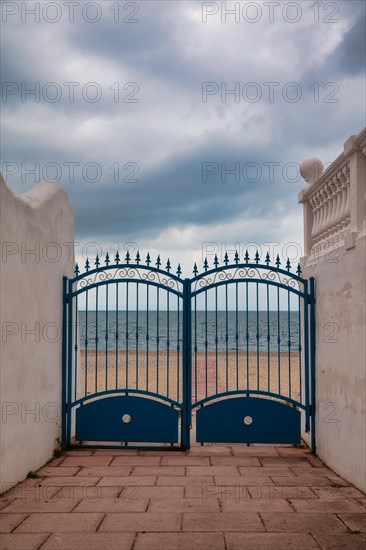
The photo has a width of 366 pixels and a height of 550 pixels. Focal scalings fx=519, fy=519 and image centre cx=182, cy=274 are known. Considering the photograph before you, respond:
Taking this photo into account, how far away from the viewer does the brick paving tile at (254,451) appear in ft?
21.2

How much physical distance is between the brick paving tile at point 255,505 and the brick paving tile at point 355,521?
0.42m

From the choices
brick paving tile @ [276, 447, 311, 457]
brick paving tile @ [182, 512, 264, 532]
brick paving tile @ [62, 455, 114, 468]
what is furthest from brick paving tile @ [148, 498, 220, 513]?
brick paving tile @ [276, 447, 311, 457]

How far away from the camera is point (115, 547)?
3.42 meters

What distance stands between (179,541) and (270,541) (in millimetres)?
621

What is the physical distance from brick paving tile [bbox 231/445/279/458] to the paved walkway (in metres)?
0.21

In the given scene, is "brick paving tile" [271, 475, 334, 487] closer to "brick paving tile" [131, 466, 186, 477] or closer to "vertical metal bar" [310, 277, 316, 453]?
"brick paving tile" [131, 466, 186, 477]

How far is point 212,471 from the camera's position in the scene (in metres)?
5.59

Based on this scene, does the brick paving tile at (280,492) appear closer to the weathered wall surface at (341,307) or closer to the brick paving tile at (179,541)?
the weathered wall surface at (341,307)

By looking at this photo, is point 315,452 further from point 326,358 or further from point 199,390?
point 199,390

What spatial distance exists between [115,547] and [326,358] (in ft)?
11.6

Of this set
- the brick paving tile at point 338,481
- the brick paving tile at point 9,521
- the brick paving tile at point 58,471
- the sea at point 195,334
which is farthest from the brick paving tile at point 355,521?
the brick paving tile at point 58,471

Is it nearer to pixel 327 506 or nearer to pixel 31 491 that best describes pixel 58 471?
pixel 31 491

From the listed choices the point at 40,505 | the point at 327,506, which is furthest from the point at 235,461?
the point at 40,505

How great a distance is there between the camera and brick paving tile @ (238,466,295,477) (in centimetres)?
550
